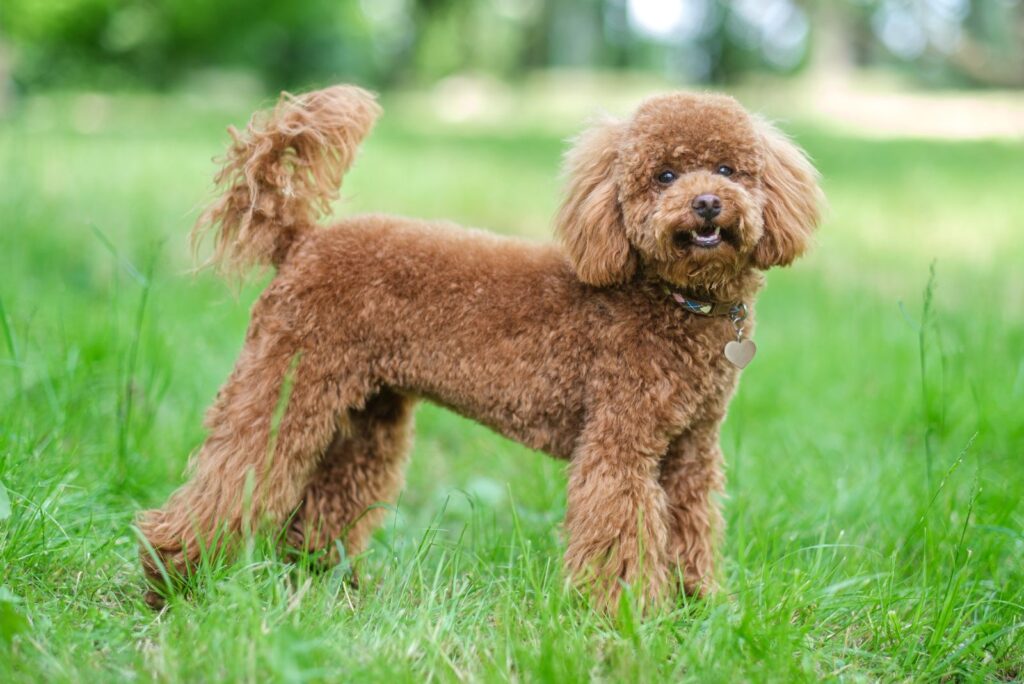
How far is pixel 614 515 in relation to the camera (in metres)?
2.68

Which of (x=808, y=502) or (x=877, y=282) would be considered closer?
(x=808, y=502)

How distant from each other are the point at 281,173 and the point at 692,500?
170cm

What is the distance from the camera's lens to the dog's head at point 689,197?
254 centimetres

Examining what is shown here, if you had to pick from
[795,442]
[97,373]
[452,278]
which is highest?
[452,278]

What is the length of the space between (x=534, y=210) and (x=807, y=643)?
6.75 metres

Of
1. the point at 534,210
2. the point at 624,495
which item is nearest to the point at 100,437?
the point at 624,495

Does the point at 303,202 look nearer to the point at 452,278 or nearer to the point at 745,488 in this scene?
the point at 452,278

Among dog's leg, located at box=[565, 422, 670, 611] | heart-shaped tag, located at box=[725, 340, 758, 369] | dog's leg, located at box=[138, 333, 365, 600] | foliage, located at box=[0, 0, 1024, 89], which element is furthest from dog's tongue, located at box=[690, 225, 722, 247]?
foliage, located at box=[0, 0, 1024, 89]

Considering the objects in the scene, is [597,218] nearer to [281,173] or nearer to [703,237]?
[703,237]

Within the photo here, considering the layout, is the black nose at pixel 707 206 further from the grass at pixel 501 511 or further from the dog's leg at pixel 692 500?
the grass at pixel 501 511

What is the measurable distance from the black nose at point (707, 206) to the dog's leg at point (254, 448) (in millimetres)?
1208

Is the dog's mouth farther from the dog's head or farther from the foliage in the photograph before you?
the foliage

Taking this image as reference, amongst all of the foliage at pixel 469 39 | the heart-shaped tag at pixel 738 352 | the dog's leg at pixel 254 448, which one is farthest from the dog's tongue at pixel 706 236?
the foliage at pixel 469 39

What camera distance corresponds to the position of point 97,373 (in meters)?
3.91
